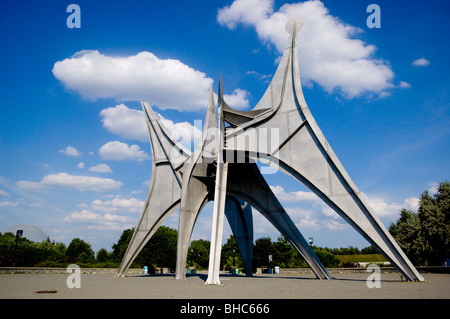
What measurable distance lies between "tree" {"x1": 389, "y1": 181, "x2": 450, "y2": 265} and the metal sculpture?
14911 mm

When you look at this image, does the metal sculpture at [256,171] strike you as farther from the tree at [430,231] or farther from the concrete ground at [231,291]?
the tree at [430,231]

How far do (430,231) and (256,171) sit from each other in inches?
663

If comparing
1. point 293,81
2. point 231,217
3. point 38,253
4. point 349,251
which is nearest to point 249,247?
point 231,217

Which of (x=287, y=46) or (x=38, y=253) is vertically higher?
(x=287, y=46)

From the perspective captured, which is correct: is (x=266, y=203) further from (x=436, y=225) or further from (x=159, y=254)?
(x=159, y=254)

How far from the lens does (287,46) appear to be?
17.7 m

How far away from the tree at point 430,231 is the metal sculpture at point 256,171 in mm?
14911

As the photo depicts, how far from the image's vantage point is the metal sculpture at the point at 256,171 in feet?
48.0

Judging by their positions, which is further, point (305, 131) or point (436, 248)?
point (436, 248)

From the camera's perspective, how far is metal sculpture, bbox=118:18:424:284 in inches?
576

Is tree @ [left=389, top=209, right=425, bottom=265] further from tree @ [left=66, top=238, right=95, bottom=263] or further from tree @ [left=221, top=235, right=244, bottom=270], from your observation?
tree @ [left=66, top=238, right=95, bottom=263]

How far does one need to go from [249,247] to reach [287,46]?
13.1m
